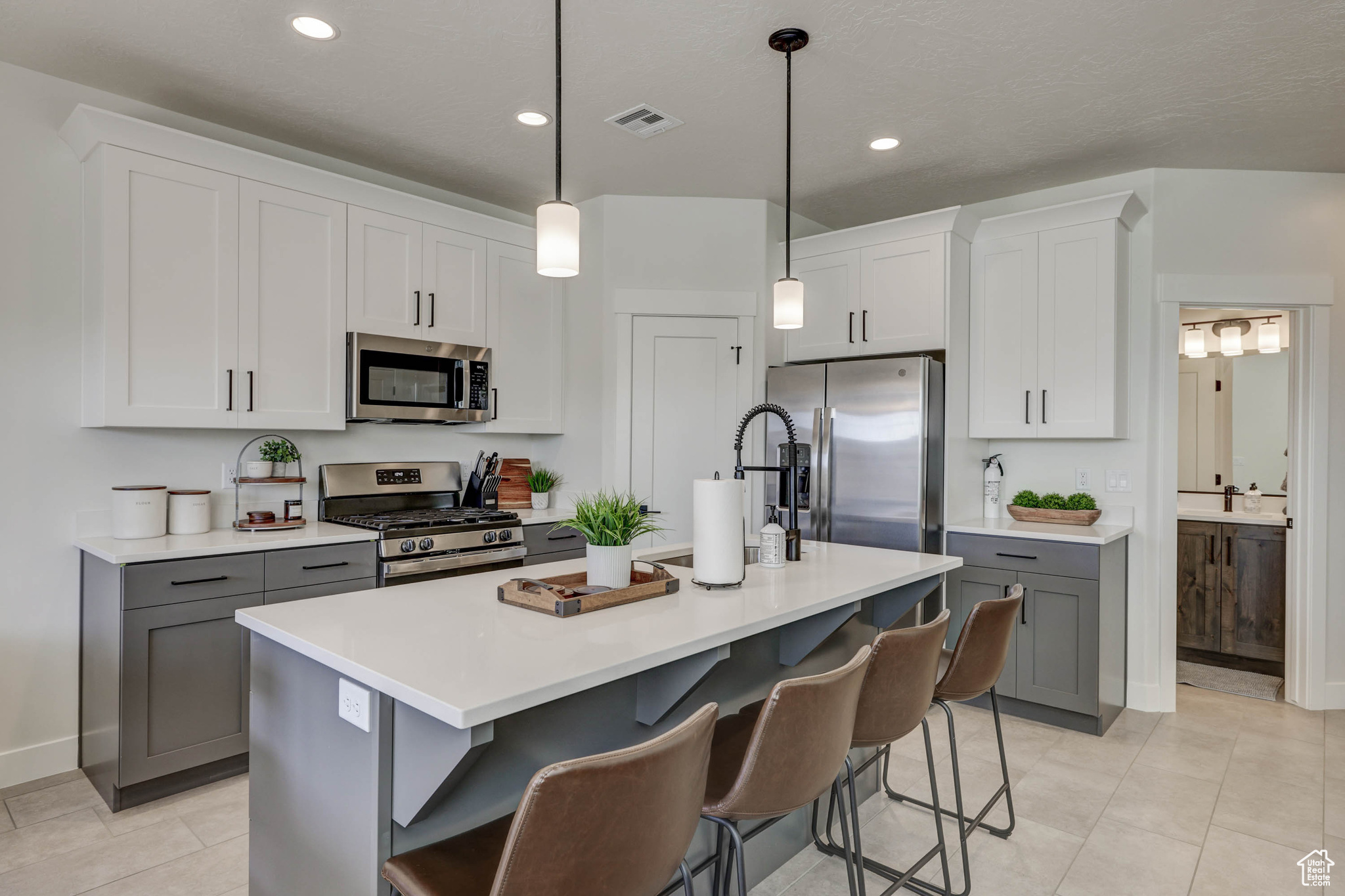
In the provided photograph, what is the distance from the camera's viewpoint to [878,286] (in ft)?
12.9

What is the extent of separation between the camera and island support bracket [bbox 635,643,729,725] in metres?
1.52

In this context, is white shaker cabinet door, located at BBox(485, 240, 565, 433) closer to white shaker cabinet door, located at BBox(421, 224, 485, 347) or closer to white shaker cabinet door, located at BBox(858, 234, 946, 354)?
white shaker cabinet door, located at BBox(421, 224, 485, 347)

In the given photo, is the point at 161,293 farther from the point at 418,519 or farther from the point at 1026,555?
the point at 1026,555

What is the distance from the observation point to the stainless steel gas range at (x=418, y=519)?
10.5 ft

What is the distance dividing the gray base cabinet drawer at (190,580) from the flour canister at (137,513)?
1.09 feet

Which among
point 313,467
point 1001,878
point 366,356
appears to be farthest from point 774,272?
point 1001,878

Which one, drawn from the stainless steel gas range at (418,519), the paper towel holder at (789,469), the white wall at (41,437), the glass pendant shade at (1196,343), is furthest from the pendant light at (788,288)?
the glass pendant shade at (1196,343)

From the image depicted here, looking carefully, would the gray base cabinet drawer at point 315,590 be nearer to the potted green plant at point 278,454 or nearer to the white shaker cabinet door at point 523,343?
the potted green plant at point 278,454

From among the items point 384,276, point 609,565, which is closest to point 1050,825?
point 609,565

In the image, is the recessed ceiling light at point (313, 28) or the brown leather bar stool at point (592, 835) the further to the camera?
the recessed ceiling light at point (313, 28)

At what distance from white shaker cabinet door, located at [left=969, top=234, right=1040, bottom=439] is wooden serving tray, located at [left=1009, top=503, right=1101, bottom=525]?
1.26ft

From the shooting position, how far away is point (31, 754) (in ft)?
8.98

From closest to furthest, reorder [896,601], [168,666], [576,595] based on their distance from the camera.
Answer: [576,595] → [896,601] → [168,666]

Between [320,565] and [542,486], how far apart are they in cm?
150
